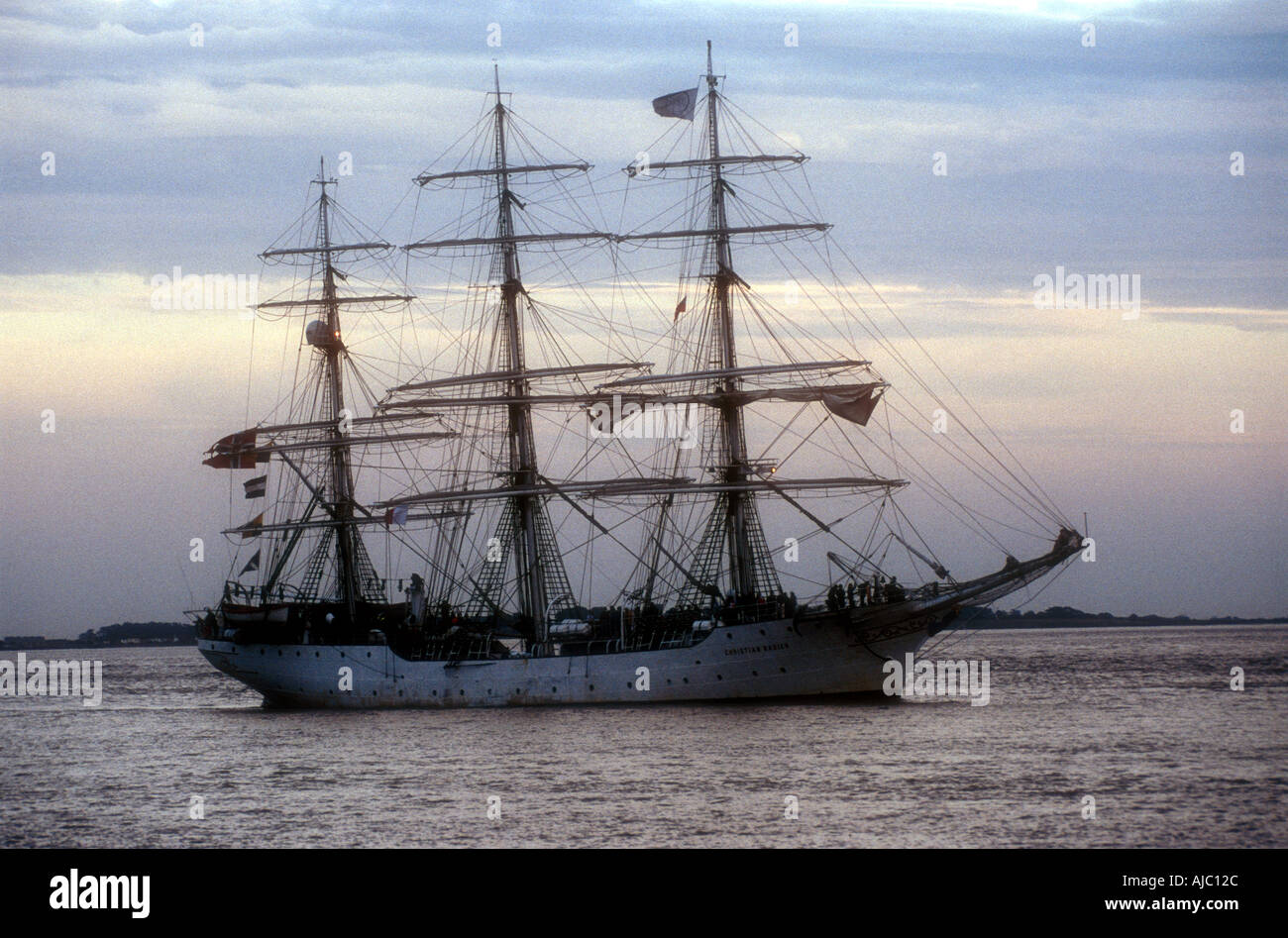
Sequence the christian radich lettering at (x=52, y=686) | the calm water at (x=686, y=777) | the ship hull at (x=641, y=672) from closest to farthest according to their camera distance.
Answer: the calm water at (x=686, y=777), the ship hull at (x=641, y=672), the christian radich lettering at (x=52, y=686)

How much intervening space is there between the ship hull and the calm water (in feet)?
5.23

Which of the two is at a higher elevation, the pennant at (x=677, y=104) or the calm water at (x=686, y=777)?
the pennant at (x=677, y=104)

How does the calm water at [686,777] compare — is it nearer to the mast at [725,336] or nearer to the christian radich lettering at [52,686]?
the mast at [725,336]

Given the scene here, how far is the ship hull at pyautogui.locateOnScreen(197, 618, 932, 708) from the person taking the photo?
69.1 metres

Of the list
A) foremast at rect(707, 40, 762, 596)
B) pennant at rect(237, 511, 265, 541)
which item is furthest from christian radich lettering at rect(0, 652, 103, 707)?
foremast at rect(707, 40, 762, 596)

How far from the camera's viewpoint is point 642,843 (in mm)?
35906

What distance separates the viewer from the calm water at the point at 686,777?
38000 millimetres

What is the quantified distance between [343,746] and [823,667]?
73.6ft

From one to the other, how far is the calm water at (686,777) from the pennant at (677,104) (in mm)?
28870

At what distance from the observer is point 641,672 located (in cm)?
7131

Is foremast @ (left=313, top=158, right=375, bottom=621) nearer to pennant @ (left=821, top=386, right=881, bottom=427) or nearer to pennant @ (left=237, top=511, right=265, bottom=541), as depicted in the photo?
pennant @ (left=237, top=511, right=265, bottom=541)

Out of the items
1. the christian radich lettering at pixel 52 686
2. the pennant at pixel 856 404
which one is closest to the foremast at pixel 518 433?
the pennant at pixel 856 404
